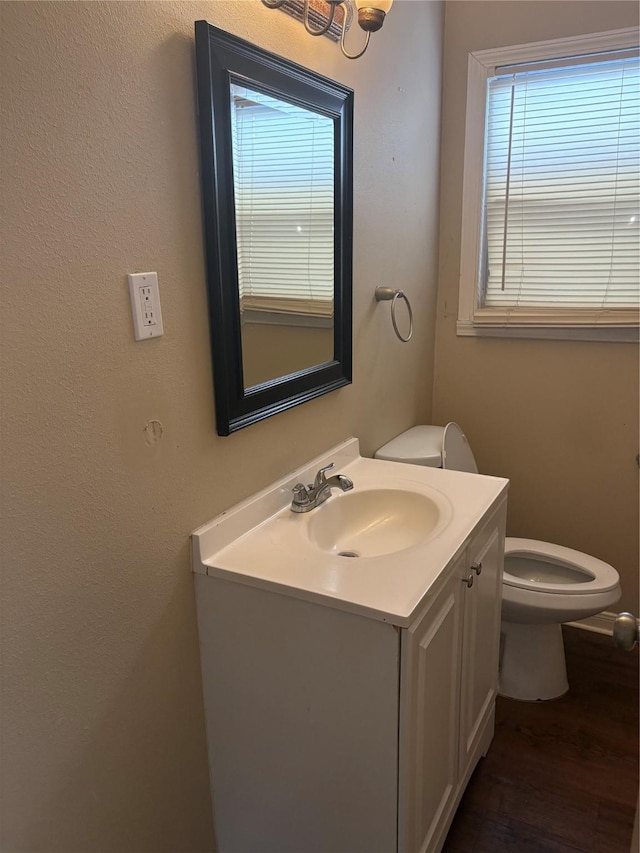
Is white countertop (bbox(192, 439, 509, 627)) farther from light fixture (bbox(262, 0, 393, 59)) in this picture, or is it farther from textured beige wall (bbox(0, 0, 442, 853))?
light fixture (bbox(262, 0, 393, 59))

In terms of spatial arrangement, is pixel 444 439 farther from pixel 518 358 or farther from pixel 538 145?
pixel 538 145

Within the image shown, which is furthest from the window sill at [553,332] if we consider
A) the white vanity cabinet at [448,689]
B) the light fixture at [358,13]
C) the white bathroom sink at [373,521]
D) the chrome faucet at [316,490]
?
the light fixture at [358,13]

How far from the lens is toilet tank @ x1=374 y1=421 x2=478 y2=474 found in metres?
2.10

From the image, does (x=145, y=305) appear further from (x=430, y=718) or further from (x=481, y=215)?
(x=481, y=215)

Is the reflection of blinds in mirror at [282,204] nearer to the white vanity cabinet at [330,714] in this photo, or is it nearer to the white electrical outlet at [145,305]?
the white electrical outlet at [145,305]

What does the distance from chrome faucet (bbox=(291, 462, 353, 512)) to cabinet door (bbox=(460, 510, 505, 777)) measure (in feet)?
1.16

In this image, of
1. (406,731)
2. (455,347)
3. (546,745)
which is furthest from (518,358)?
(406,731)

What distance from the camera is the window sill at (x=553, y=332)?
7.39ft

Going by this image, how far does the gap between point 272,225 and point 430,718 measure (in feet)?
3.73

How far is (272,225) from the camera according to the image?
1.48 metres

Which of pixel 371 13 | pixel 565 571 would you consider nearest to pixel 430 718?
pixel 565 571

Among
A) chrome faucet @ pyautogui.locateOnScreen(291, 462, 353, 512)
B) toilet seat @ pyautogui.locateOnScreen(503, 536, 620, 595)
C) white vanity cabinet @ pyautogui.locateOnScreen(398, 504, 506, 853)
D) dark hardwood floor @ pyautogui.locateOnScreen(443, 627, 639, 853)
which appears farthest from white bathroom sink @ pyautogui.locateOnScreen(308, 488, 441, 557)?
dark hardwood floor @ pyautogui.locateOnScreen(443, 627, 639, 853)

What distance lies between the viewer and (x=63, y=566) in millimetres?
1062

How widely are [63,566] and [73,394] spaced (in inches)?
11.2
